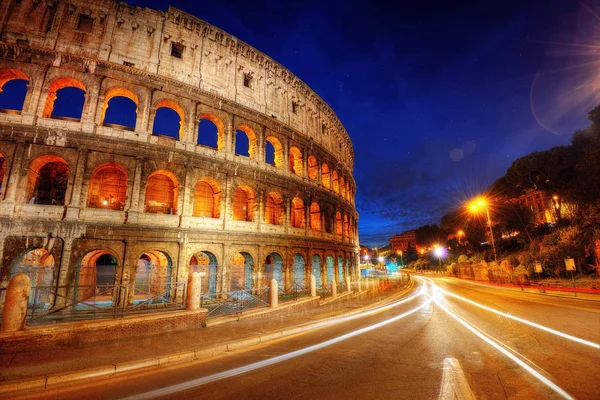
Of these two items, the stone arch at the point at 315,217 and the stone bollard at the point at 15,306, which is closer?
the stone bollard at the point at 15,306

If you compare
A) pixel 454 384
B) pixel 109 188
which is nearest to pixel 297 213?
pixel 109 188

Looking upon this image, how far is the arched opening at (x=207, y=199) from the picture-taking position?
55.0 feet

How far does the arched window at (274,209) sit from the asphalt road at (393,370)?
40.5 feet

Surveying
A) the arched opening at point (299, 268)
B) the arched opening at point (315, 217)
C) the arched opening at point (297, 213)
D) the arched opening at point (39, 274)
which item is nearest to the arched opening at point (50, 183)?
the arched opening at point (39, 274)

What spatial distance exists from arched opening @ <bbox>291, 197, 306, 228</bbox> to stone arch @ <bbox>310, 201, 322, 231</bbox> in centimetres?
155

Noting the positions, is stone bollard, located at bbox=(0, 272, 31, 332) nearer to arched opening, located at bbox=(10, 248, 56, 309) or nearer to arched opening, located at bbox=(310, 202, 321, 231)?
arched opening, located at bbox=(10, 248, 56, 309)

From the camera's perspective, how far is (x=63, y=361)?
213 inches

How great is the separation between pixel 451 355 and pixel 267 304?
8.25 meters

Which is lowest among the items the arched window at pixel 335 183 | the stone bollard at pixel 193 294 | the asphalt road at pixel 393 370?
the asphalt road at pixel 393 370

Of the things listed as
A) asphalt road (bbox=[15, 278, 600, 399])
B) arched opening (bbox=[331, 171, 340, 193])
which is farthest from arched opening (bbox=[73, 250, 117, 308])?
arched opening (bbox=[331, 171, 340, 193])

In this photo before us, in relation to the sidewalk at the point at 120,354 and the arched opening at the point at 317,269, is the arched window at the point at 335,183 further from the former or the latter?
the sidewalk at the point at 120,354

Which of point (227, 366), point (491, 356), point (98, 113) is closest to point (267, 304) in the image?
point (227, 366)

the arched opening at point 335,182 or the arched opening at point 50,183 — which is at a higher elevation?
the arched opening at point 335,182

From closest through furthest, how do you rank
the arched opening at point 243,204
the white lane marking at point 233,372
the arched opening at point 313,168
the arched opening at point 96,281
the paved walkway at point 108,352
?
1. the white lane marking at point 233,372
2. the paved walkway at point 108,352
3. the arched opening at point 96,281
4. the arched opening at point 243,204
5. the arched opening at point 313,168
